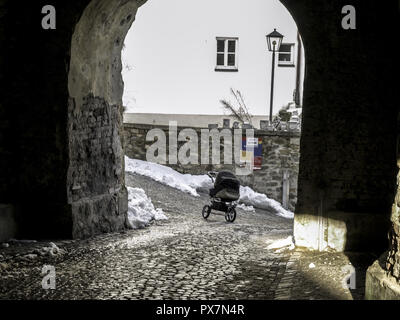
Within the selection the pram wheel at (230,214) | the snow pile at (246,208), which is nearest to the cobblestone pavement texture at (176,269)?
the pram wheel at (230,214)

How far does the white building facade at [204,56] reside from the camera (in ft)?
82.3

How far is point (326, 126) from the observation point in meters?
7.31

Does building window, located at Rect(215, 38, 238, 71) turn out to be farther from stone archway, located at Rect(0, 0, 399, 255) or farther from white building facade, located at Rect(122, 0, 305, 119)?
stone archway, located at Rect(0, 0, 399, 255)

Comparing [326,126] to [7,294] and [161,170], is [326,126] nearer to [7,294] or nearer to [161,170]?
[7,294]

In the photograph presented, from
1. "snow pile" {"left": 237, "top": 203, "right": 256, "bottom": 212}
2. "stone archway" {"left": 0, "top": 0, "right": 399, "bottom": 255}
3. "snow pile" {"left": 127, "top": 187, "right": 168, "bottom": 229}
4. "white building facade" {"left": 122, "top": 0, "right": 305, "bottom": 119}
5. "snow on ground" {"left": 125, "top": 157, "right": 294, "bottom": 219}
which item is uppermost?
"white building facade" {"left": 122, "top": 0, "right": 305, "bottom": 119}

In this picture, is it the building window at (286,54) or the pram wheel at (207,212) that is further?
the building window at (286,54)

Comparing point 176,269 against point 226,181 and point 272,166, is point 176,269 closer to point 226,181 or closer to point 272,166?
point 226,181

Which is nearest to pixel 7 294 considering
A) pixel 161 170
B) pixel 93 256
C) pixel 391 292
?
pixel 93 256

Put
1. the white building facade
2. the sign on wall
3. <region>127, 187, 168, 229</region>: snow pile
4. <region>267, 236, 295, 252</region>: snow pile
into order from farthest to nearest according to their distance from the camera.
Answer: the white building facade < the sign on wall < <region>127, 187, 168, 229</region>: snow pile < <region>267, 236, 295, 252</region>: snow pile

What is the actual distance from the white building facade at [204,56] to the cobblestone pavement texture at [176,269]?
16371 millimetres

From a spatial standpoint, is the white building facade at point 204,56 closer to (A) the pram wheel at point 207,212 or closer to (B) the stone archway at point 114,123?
(A) the pram wheel at point 207,212

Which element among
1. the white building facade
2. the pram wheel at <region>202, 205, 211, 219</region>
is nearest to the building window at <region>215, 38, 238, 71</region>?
the white building facade

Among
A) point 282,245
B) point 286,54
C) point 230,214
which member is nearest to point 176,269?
Result: point 282,245

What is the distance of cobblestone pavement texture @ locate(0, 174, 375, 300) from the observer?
5.58 meters
